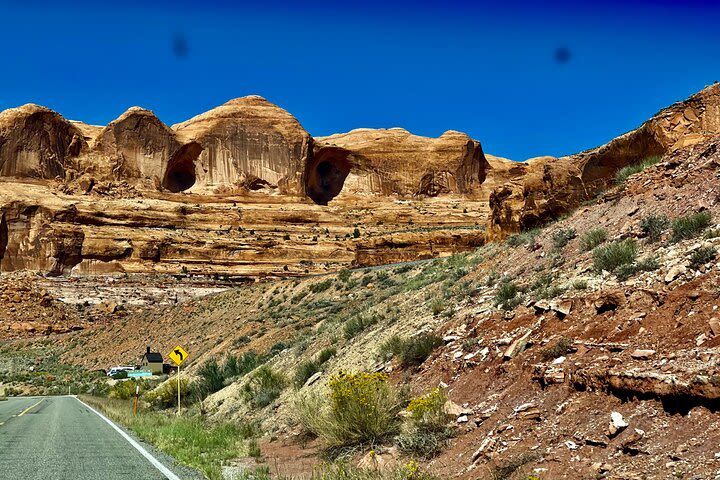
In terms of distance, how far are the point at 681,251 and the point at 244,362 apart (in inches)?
636

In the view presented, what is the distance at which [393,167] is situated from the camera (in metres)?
94.8

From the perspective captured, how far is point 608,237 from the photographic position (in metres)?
11.8

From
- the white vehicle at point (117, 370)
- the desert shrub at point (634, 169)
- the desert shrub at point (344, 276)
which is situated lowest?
the white vehicle at point (117, 370)

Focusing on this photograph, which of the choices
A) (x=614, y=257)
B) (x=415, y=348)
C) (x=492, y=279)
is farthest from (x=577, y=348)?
(x=492, y=279)

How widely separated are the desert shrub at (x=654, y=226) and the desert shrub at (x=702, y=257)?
7.56ft

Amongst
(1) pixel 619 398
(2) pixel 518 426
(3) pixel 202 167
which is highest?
(3) pixel 202 167

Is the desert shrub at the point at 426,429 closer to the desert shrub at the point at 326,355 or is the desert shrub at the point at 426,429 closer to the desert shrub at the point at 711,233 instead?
the desert shrub at the point at 711,233

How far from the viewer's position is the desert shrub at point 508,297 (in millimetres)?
10322

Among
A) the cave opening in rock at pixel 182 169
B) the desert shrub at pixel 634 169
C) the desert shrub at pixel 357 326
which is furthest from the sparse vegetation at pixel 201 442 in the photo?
the cave opening in rock at pixel 182 169

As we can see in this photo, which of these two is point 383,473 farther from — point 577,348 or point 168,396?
point 168,396

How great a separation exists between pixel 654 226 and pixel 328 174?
287ft

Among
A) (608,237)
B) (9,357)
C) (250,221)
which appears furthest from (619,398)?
(250,221)

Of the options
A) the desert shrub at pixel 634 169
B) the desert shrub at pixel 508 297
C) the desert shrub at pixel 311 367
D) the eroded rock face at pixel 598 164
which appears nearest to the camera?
the desert shrub at pixel 508 297

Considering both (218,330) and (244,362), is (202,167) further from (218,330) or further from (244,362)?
(244,362)
